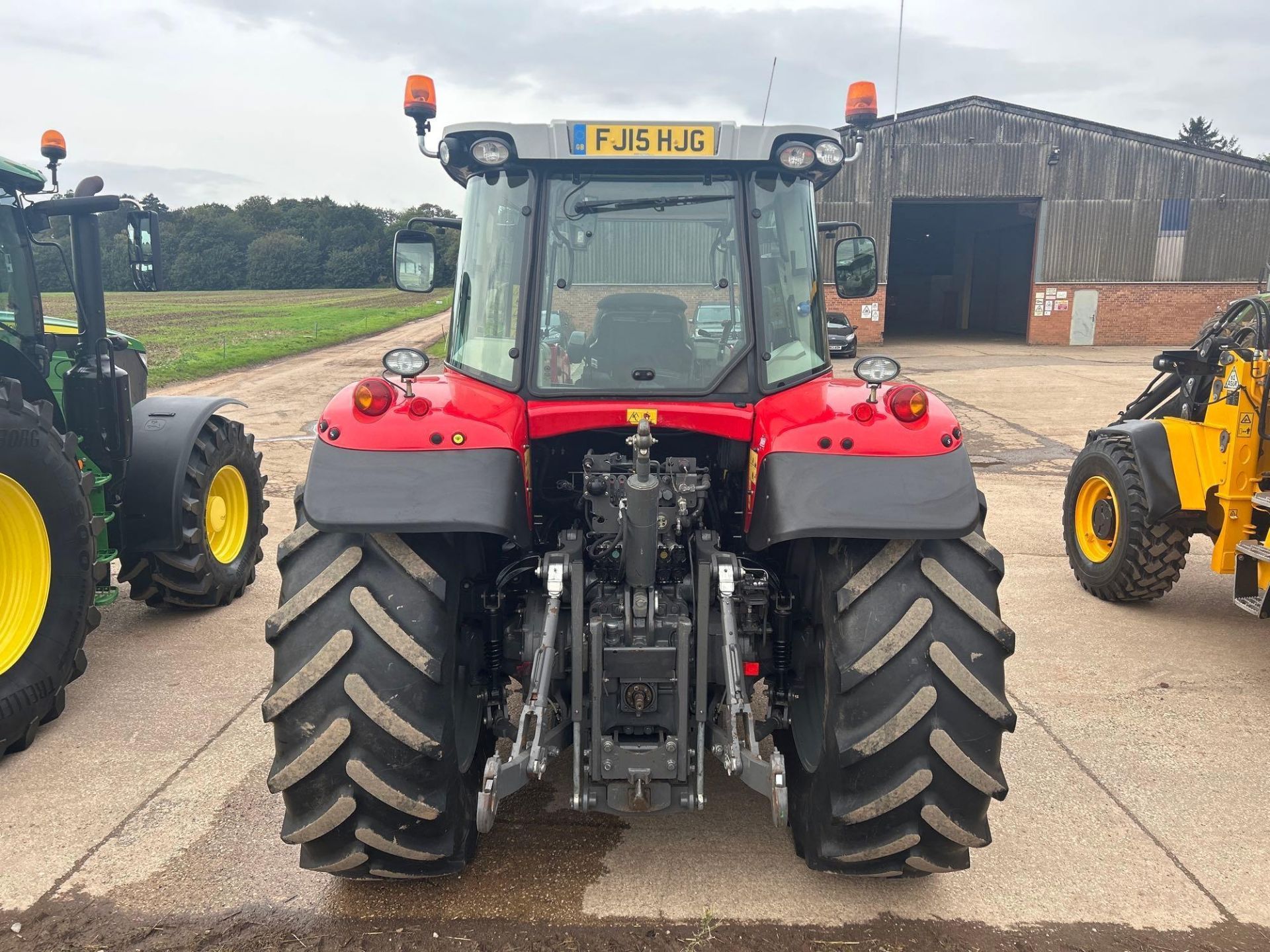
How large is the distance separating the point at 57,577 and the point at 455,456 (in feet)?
7.98

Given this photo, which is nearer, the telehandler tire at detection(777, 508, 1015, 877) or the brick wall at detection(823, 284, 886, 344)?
the telehandler tire at detection(777, 508, 1015, 877)

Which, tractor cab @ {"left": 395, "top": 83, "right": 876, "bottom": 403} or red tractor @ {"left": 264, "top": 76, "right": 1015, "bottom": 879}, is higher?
tractor cab @ {"left": 395, "top": 83, "right": 876, "bottom": 403}

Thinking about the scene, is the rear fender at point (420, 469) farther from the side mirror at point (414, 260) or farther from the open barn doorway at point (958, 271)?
the open barn doorway at point (958, 271)

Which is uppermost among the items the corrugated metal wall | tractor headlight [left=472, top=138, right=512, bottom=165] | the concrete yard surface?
the corrugated metal wall

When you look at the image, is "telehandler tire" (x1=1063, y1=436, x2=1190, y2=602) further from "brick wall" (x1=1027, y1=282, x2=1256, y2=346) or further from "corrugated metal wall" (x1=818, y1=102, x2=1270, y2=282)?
"brick wall" (x1=1027, y1=282, x2=1256, y2=346)

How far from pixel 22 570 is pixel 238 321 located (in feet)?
111

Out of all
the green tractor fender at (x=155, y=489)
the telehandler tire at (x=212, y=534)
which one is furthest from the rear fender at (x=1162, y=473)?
the green tractor fender at (x=155, y=489)

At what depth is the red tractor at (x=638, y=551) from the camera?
8.61ft

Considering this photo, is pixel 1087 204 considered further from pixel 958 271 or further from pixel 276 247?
pixel 276 247

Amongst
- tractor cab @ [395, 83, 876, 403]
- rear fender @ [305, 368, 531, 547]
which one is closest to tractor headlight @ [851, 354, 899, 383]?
tractor cab @ [395, 83, 876, 403]

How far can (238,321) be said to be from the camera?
34.9m

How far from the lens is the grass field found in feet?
67.5

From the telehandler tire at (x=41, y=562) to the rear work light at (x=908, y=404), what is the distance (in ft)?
11.5

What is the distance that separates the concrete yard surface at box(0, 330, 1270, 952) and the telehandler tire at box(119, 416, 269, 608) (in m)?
0.29
